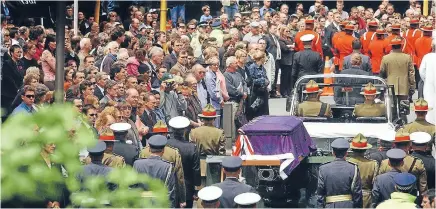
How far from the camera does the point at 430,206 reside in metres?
10.4

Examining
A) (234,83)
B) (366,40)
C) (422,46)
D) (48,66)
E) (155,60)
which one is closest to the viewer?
(48,66)

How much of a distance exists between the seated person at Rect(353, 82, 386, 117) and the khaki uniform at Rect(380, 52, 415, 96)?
4.23 meters

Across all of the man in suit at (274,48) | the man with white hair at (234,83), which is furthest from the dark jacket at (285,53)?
the man with white hair at (234,83)

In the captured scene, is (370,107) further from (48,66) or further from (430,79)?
(48,66)

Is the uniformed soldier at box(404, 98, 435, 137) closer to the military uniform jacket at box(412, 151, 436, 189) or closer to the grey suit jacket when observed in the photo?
the military uniform jacket at box(412, 151, 436, 189)

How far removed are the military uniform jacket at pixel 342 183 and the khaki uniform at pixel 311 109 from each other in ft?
11.5

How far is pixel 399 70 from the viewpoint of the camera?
19.9m

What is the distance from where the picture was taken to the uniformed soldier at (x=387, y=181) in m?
11.7

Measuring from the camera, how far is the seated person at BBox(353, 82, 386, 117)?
51.3 feet

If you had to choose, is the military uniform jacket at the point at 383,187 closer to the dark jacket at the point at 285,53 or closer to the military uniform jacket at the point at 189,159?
the military uniform jacket at the point at 189,159

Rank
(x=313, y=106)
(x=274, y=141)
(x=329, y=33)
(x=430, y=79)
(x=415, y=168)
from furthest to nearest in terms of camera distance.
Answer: (x=329, y=33) < (x=430, y=79) < (x=313, y=106) < (x=274, y=141) < (x=415, y=168)

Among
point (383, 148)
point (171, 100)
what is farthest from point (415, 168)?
point (171, 100)

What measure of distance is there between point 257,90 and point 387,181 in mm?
7445

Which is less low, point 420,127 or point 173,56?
point 173,56
